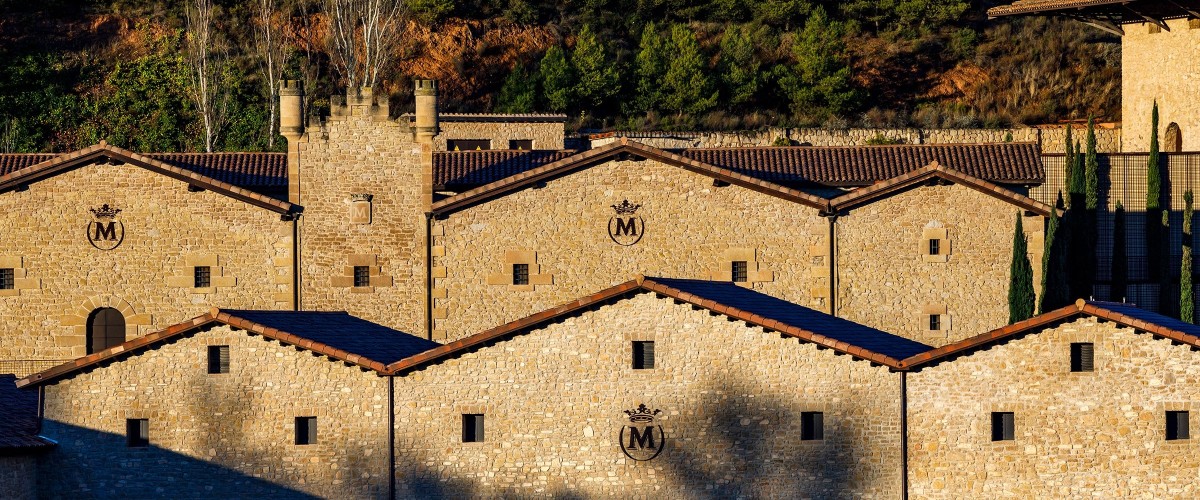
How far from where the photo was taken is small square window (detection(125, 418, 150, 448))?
3394 cm

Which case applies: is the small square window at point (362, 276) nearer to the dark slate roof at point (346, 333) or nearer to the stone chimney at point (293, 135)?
the dark slate roof at point (346, 333)

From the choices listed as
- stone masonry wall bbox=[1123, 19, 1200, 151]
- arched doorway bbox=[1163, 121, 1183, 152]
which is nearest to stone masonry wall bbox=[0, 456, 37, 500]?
stone masonry wall bbox=[1123, 19, 1200, 151]

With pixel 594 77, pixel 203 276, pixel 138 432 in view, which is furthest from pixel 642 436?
pixel 594 77

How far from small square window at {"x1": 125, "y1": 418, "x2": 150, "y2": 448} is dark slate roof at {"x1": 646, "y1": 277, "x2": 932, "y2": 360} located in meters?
8.90

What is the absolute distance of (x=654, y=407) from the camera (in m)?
33.2

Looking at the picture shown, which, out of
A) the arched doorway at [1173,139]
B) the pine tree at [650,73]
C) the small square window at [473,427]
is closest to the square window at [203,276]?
the small square window at [473,427]

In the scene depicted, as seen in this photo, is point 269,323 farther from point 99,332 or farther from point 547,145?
point 547,145

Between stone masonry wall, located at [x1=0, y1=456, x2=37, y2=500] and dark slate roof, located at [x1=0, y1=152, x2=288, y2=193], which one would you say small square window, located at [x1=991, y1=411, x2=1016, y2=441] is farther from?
dark slate roof, located at [x1=0, y1=152, x2=288, y2=193]

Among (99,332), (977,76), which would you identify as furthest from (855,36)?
(99,332)

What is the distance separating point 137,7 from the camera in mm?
78812

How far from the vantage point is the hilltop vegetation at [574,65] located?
71.7 metres

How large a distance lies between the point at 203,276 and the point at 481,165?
6804 mm

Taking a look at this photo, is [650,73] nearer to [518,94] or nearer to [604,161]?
[518,94]

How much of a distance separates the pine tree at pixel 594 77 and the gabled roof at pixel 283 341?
36.3 meters
